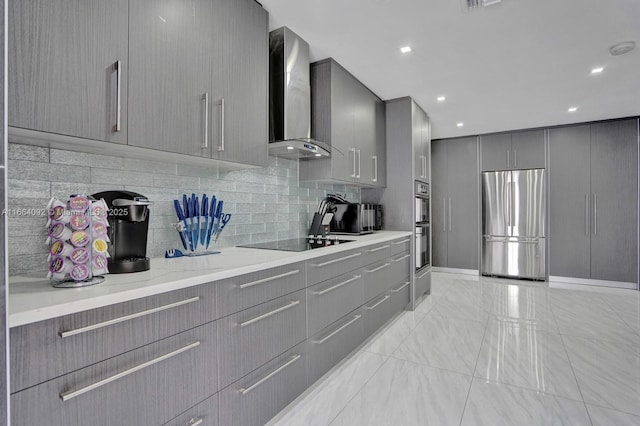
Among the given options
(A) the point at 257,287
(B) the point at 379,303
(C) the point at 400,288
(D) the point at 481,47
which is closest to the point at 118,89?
(A) the point at 257,287

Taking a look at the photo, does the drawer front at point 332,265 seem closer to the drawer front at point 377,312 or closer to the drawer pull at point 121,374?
the drawer front at point 377,312

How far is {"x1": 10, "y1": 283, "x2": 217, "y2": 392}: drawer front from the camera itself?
0.82 m

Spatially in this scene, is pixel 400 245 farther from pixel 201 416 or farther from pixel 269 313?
pixel 201 416

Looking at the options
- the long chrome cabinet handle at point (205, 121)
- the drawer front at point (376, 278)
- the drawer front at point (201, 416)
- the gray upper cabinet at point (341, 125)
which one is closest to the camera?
the drawer front at point (201, 416)

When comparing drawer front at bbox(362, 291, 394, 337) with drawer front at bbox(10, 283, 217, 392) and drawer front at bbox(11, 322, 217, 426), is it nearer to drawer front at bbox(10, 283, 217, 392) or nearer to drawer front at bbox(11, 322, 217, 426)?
drawer front at bbox(11, 322, 217, 426)

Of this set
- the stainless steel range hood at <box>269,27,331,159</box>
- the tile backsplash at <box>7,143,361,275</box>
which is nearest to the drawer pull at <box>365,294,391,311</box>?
the tile backsplash at <box>7,143,361,275</box>

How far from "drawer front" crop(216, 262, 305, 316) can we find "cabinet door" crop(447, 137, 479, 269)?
4.74m

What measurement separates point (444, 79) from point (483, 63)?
1.37ft

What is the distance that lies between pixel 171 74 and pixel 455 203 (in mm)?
5423

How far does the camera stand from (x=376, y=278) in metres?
2.83

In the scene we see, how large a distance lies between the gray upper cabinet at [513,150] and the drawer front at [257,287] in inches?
197

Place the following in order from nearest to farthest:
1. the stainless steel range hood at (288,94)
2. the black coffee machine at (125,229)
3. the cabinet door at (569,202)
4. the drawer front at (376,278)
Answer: the black coffee machine at (125,229) → the stainless steel range hood at (288,94) → the drawer front at (376,278) → the cabinet door at (569,202)

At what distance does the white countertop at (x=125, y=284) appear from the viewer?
85cm

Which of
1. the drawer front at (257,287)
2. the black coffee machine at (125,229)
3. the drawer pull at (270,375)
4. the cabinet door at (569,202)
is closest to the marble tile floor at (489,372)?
the drawer pull at (270,375)
